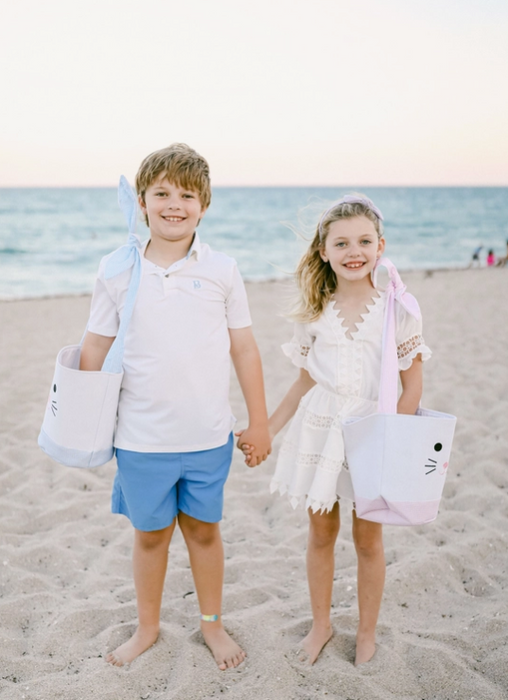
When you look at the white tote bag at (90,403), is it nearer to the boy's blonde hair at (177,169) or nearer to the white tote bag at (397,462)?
the boy's blonde hair at (177,169)

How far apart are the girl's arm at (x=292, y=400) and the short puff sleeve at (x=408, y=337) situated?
0.39 m

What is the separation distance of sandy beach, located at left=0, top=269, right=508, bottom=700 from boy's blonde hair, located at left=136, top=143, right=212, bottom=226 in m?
1.71

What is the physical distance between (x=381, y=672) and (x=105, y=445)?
1.28 meters

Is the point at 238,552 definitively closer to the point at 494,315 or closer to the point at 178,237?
the point at 178,237

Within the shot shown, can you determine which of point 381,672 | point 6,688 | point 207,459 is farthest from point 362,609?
point 6,688

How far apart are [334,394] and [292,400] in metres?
0.25

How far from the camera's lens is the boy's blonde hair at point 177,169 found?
2.14 meters

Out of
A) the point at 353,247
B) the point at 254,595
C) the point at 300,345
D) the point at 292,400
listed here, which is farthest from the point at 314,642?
the point at 353,247

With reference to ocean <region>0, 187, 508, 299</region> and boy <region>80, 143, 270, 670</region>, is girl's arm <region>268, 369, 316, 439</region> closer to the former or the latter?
boy <region>80, 143, 270, 670</region>

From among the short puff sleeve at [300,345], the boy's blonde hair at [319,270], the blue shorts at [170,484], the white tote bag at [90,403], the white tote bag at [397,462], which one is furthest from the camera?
the short puff sleeve at [300,345]

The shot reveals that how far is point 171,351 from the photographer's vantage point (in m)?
2.15

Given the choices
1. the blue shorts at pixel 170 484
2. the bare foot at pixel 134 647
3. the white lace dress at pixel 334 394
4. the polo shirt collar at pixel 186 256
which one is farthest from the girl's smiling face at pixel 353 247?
the bare foot at pixel 134 647

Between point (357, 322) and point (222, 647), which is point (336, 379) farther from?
point (222, 647)

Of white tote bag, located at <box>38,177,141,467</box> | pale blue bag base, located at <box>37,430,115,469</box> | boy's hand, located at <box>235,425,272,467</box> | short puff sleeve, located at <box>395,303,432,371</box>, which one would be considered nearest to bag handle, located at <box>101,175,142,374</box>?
white tote bag, located at <box>38,177,141,467</box>
